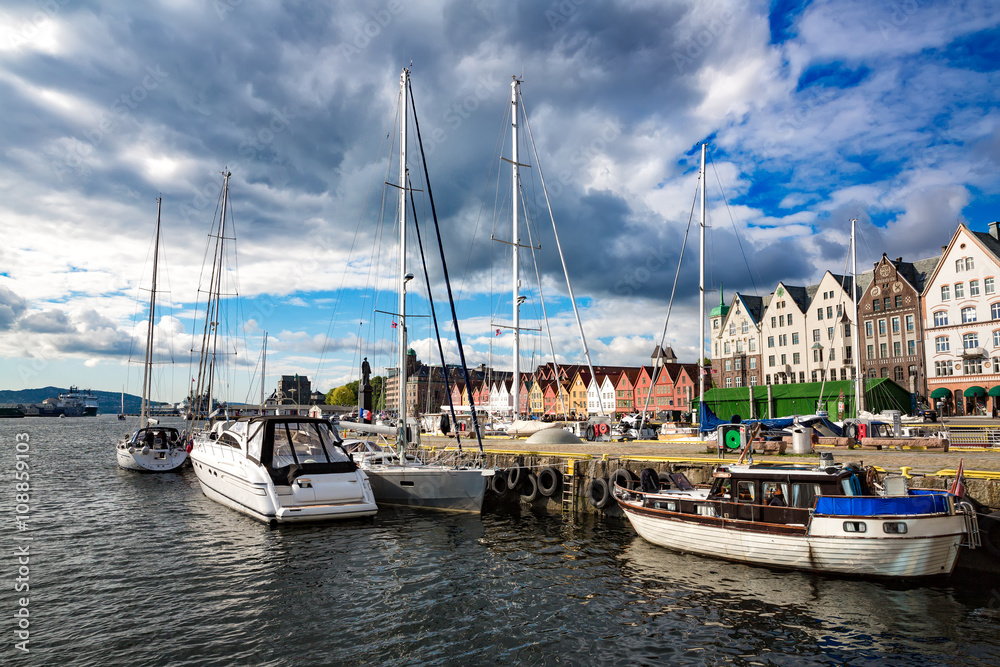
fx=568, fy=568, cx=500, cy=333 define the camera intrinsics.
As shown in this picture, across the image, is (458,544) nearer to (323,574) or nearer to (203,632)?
(323,574)

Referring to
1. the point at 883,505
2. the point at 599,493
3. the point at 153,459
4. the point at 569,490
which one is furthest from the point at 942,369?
the point at 153,459

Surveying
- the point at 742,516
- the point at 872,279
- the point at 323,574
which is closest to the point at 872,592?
the point at 742,516

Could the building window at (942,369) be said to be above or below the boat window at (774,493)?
above

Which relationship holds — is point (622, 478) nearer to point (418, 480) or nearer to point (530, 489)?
point (530, 489)

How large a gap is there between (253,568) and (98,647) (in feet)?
15.2

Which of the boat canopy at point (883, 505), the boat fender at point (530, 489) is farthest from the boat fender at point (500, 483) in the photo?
the boat canopy at point (883, 505)

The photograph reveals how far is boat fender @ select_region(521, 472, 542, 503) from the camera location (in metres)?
23.5

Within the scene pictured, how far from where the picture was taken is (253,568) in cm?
1392

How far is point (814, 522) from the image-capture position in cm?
1320

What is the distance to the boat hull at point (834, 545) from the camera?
40.0 ft

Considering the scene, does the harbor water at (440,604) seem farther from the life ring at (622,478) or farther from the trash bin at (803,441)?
the trash bin at (803,441)

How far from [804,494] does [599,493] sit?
877cm

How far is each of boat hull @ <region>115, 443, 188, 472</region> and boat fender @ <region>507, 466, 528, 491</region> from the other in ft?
79.7

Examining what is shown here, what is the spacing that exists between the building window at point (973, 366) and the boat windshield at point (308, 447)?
66.3 metres
